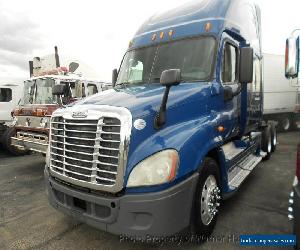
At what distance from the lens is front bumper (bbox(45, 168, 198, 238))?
9.87ft

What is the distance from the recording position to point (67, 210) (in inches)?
141

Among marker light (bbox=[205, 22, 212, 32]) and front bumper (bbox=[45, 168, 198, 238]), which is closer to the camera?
front bumper (bbox=[45, 168, 198, 238])

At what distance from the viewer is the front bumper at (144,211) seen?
3008 mm

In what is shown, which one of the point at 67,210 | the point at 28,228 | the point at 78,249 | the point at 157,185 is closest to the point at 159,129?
the point at 157,185

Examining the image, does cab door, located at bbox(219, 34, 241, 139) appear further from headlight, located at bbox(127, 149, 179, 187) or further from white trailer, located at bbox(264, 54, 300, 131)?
white trailer, located at bbox(264, 54, 300, 131)

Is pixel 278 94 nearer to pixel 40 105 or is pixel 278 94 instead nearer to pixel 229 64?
pixel 229 64

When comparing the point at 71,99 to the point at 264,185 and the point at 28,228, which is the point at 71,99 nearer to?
the point at 28,228

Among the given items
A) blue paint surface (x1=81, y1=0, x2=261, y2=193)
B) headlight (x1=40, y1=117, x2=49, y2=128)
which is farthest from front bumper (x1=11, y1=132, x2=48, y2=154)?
blue paint surface (x1=81, y1=0, x2=261, y2=193)

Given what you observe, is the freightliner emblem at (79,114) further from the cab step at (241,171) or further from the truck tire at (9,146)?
the truck tire at (9,146)

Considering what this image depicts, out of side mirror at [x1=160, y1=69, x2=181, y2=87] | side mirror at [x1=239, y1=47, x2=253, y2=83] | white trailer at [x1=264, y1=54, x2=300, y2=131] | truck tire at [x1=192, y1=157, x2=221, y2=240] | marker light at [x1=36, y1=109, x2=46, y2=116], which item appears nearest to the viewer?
side mirror at [x1=160, y1=69, x2=181, y2=87]

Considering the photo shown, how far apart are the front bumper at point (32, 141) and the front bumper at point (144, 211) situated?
402 centimetres

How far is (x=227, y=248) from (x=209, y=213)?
0.43 m

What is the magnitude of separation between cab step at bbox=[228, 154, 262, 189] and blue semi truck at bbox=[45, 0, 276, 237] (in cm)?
3

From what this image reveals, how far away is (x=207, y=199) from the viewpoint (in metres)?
3.75
